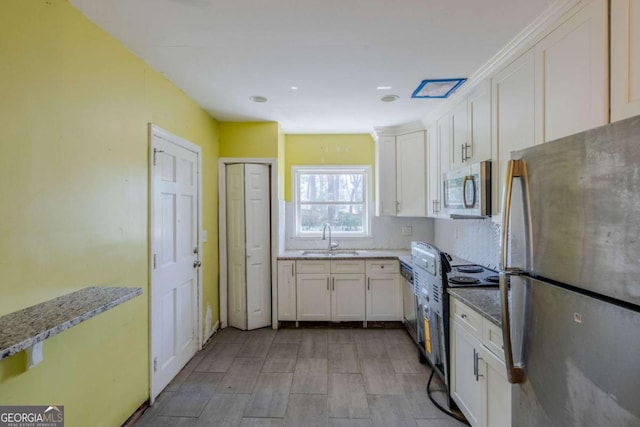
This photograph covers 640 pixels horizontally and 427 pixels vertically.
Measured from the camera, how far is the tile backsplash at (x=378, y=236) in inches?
162

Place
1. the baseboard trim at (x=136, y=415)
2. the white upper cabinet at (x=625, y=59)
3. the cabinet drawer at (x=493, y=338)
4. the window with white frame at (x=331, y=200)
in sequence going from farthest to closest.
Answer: the window with white frame at (x=331, y=200), the baseboard trim at (x=136, y=415), the cabinet drawer at (x=493, y=338), the white upper cabinet at (x=625, y=59)

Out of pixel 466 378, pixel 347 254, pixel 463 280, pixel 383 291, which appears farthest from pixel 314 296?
pixel 466 378

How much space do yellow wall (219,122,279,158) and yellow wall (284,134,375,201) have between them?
0.61 m

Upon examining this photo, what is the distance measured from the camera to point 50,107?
4.62ft

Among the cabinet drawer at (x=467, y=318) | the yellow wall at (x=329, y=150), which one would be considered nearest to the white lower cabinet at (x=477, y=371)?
the cabinet drawer at (x=467, y=318)

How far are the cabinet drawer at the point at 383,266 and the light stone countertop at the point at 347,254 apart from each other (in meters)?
0.06

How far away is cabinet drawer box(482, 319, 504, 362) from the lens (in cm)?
149

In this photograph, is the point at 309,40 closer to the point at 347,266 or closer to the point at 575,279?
the point at 575,279

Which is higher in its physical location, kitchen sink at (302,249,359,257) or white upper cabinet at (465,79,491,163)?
white upper cabinet at (465,79,491,163)

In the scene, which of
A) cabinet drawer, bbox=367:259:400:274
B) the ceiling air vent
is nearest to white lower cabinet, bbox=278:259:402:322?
cabinet drawer, bbox=367:259:400:274

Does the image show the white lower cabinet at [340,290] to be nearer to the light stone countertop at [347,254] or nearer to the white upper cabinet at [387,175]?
the light stone countertop at [347,254]

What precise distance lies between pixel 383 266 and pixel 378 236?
66 centimetres

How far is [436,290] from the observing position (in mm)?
2223

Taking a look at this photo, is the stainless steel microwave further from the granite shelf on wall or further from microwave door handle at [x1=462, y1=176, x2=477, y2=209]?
the granite shelf on wall
